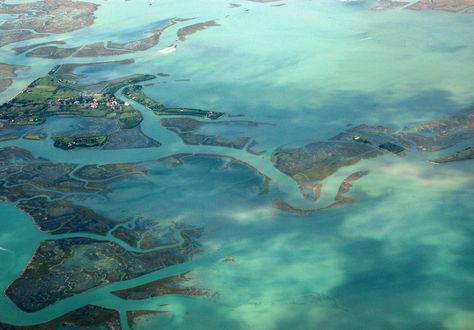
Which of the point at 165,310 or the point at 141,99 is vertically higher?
the point at 141,99

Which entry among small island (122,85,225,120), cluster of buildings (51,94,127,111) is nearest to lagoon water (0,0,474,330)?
small island (122,85,225,120)

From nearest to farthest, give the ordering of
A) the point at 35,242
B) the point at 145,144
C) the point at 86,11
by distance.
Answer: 1. the point at 35,242
2. the point at 145,144
3. the point at 86,11

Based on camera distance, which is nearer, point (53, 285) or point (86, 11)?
point (53, 285)

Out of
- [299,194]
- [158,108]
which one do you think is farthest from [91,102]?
[299,194]

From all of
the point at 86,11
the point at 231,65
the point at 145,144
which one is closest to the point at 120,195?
the point at 145,144

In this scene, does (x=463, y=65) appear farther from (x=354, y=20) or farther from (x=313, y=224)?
(x=313, y=224)

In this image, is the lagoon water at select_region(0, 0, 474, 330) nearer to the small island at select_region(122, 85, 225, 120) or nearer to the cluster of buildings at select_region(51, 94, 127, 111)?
the small island at select_region(122, 85, 225, 120)

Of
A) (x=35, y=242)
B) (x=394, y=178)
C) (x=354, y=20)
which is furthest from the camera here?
(x=354, y=20)
